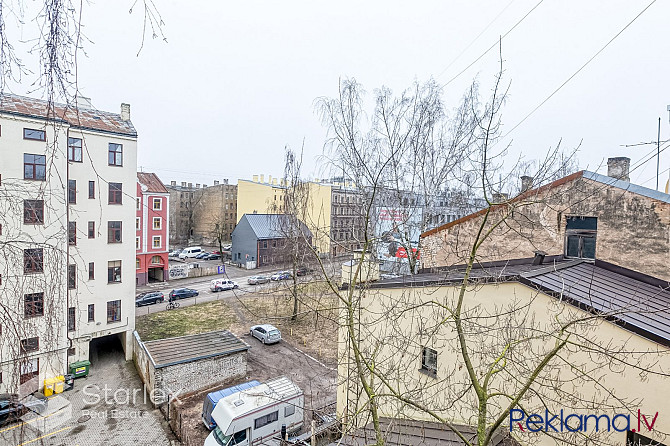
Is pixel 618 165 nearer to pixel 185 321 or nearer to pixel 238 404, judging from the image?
pixel 238 404

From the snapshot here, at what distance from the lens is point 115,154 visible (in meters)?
14.2

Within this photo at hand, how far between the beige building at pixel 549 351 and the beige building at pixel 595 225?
0.41m

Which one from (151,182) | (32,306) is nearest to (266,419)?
(32,306)

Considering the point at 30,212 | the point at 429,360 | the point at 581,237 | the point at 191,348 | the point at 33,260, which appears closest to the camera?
the point at 33,260

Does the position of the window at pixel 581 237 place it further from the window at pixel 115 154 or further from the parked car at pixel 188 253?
the parked car at pixel 188 253

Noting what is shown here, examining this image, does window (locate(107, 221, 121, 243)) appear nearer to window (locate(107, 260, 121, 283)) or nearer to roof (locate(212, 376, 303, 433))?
window (locate(107, 260, 121, 283))

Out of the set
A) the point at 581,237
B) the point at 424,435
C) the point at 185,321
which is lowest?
the point at 185,321

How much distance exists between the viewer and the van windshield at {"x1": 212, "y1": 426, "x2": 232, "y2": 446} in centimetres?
887

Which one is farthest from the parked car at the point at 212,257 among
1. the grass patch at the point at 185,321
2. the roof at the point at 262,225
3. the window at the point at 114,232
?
the window at the point at 114,232

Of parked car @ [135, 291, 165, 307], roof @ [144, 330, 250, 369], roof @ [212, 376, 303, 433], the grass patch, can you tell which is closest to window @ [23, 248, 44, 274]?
roof @ [212, 376, 303, 433]

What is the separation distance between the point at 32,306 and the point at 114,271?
14.2 meters

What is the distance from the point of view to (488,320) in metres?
5.39

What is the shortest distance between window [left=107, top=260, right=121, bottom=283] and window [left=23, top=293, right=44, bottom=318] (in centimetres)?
1350

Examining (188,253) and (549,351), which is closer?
(549,351)
